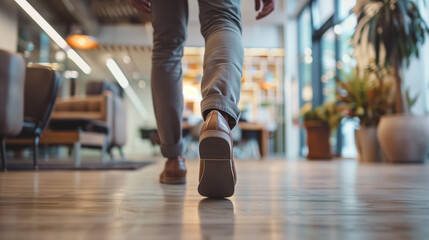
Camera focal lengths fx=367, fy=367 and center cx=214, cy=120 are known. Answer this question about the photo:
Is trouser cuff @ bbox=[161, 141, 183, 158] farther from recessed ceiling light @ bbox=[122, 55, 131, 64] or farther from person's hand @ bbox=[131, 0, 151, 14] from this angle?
recessed ceiling light @ bbox=[122, 55, 131, 64]

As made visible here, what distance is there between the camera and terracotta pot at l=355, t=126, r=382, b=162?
4117 mm

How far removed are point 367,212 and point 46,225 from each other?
471 mm

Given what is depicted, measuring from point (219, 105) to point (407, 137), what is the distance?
3259mm

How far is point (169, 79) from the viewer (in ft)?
3.54

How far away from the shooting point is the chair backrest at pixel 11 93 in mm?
1807

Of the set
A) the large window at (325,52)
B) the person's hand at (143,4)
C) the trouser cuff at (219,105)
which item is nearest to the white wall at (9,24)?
the large window at (325,52)

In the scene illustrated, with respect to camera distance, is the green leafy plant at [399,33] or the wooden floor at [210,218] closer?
the wooden floor at [210,218]

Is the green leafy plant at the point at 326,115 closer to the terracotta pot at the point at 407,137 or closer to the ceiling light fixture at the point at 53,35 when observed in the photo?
the terracotta pot at the point at 407,137

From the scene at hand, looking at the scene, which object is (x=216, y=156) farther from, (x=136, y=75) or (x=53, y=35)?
(x=136, y=75)

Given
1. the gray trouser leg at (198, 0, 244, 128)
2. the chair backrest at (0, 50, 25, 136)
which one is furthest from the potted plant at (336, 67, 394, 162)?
the gray trouser leg at (198, 0, 244, 128)

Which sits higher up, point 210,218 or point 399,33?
point 399,33

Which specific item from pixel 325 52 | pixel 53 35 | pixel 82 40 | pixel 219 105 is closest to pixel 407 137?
pixel 219 105

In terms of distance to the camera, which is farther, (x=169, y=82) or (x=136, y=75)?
(x=136, y=75)

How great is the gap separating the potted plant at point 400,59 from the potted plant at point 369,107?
41 cm
